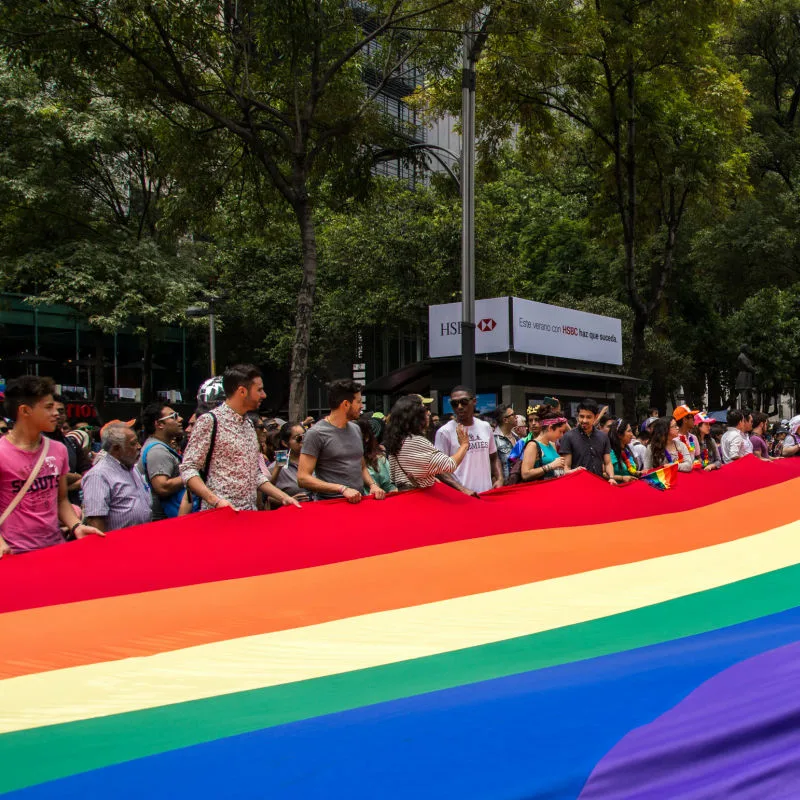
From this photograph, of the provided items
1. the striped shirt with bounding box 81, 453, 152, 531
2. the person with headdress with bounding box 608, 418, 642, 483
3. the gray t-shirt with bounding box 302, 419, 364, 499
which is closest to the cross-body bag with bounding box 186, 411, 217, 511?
the striped shirt with bounding box 81, 453, 152, 531

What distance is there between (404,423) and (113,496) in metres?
2.05

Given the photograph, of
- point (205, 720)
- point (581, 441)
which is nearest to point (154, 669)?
point (205, 720)

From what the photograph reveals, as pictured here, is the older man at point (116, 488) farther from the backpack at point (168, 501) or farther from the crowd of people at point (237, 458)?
the backpack at point (168, 501)

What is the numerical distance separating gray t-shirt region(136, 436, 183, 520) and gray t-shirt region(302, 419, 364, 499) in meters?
0.88

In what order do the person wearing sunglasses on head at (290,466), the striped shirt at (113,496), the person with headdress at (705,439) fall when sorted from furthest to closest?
the person with headdress at (705,439) → the person wearing sunglasses on head at (290,466) → the striped shirt at (113,496)

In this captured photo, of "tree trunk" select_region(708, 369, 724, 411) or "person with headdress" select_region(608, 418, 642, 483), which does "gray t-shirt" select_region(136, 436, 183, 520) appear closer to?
"person with headdress" select_region(608, 418, 642, 483)

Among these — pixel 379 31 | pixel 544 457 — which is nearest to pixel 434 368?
pixel 379 31

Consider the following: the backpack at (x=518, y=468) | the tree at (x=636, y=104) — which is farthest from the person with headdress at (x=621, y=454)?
the tree at (x=636, y=104)

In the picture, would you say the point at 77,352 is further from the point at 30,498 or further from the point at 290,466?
the point at 30,498

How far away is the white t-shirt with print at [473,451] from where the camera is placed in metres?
8.35

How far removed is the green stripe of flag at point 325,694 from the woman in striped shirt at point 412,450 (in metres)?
2.27

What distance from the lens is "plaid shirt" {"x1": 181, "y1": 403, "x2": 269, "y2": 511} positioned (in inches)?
210

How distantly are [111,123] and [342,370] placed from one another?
19092 mm

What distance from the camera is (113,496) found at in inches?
222
